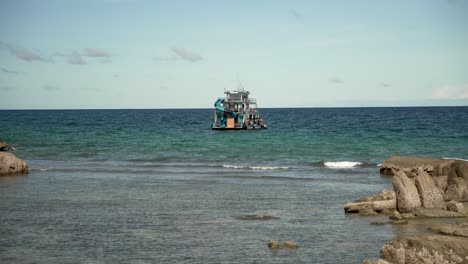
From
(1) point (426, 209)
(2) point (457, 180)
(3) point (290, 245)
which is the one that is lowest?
(3) point (290, 245)

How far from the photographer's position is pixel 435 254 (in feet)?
57.9

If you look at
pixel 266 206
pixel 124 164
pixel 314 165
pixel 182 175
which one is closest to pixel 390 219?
pixel 266 206

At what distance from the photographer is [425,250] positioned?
1780 cm

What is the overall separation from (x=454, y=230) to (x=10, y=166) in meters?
30.2

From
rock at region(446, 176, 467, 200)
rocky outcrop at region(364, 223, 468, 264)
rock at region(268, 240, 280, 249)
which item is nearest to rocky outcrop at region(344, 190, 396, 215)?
rock at region(446, 176, 467, 200)

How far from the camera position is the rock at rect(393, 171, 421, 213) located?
87.5 ft

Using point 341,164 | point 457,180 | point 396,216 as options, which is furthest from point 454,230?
point 341,164

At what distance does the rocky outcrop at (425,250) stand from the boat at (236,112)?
7544 centimetres

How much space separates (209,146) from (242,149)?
583 cm

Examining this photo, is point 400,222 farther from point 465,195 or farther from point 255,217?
point 465,195

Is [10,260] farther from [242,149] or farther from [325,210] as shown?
[242,149]

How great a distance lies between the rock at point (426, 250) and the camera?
57.7 feet

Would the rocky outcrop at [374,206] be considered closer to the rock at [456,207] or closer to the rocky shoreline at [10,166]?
the rock at [456,207]

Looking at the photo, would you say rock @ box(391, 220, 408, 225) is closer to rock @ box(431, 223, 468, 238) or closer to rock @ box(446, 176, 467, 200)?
rock @ box(431, 223, 468, 238)
